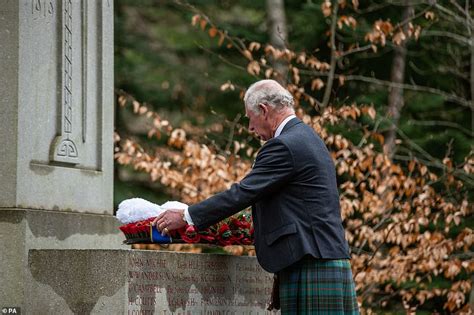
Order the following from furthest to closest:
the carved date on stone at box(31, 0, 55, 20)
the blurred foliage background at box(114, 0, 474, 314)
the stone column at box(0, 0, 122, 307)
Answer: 1. the blurred foliage background at box(114, 0, 474, 314)
2. the carved date on stone at box(31, 0, 55, 20)
3. the stone column at box(0, 0, 122, 307)

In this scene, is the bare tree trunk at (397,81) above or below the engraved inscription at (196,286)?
above

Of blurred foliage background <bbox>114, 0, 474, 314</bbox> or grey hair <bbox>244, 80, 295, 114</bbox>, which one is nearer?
grey hair <bbox>244, 80, 295, 114</bbox>

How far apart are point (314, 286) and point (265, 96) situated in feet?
3.65

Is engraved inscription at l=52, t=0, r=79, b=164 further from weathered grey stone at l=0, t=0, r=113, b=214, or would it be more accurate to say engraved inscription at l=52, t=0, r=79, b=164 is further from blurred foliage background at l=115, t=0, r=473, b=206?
blurred foliage background at l=115, t=0, r=473, b=206

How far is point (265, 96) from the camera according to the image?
6461 millimetres

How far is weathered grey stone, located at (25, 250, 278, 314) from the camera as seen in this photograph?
6383 mm

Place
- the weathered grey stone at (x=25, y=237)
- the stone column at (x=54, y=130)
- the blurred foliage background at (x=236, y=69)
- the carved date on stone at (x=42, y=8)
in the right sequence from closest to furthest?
the weathered grey stone at (x=25, y=237), the stone column at (x=54, y=130), the carved date on stone at (x=42, y=8), the blurred foliage background at (x=236, y=69)

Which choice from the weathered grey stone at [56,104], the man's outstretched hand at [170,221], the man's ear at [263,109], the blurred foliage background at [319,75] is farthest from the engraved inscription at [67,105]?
the blurred foliage background at [319,75]

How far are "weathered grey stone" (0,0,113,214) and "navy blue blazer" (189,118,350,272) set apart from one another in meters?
1.22

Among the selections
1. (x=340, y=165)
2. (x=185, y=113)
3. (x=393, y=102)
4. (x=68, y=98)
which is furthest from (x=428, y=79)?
(x=68, y=98)

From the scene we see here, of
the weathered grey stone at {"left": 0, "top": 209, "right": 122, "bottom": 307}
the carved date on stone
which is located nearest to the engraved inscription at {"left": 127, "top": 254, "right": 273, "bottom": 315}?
the weathered grey stone at {"left": 0, "top": 209, "right": 122, "bottom": 307}

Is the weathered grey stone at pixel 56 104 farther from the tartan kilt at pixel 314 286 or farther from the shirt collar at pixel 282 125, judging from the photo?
the tartan kilt at pixel 314 286

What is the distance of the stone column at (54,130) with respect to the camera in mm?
6871

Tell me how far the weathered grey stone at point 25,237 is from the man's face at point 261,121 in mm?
1457
